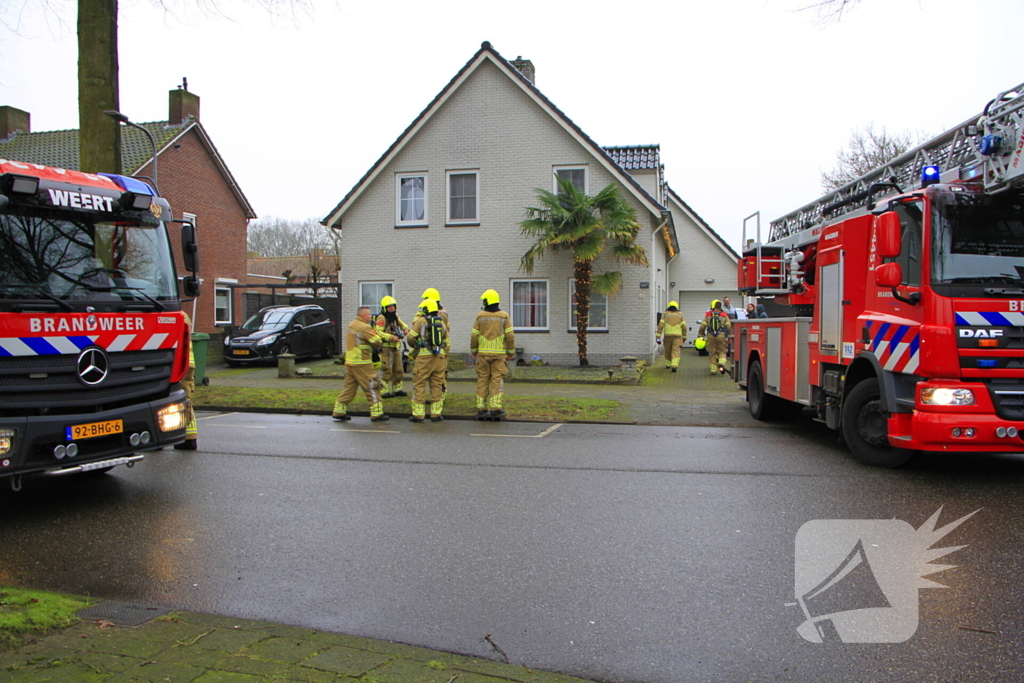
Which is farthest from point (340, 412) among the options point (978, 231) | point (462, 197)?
point (462, 197)

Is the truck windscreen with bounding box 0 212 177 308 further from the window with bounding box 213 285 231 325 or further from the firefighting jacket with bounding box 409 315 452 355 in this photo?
the window with bounding box 213 285 231 325

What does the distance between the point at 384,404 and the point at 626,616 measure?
30.8 feet

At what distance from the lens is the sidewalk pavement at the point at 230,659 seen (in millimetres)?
3287

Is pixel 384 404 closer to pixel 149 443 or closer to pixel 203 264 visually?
pixel 149 443

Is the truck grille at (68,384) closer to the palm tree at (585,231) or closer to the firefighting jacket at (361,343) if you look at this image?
the firefighting jacket at (361,343)

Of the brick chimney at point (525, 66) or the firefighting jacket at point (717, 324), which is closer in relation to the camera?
the firefighting jacket at point (717, 324)

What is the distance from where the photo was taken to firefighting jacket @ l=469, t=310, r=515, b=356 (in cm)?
1155

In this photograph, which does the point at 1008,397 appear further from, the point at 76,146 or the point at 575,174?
the point at 76,146

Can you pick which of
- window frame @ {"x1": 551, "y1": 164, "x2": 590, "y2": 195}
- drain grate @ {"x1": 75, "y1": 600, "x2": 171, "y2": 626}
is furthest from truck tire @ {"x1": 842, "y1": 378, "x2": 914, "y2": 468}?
window frame @ {"x1": 551, "y1": 164, "x2": 590, "y2": 195}

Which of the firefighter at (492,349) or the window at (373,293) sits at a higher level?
the window at (373,293)

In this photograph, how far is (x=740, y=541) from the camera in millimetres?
5281

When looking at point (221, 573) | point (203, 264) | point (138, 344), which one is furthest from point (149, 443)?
point (203, 264)

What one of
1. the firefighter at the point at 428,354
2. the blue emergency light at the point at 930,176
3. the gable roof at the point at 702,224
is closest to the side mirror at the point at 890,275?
the blue emergency light at the point at 930,176

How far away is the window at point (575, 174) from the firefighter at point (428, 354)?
995 centimetres
